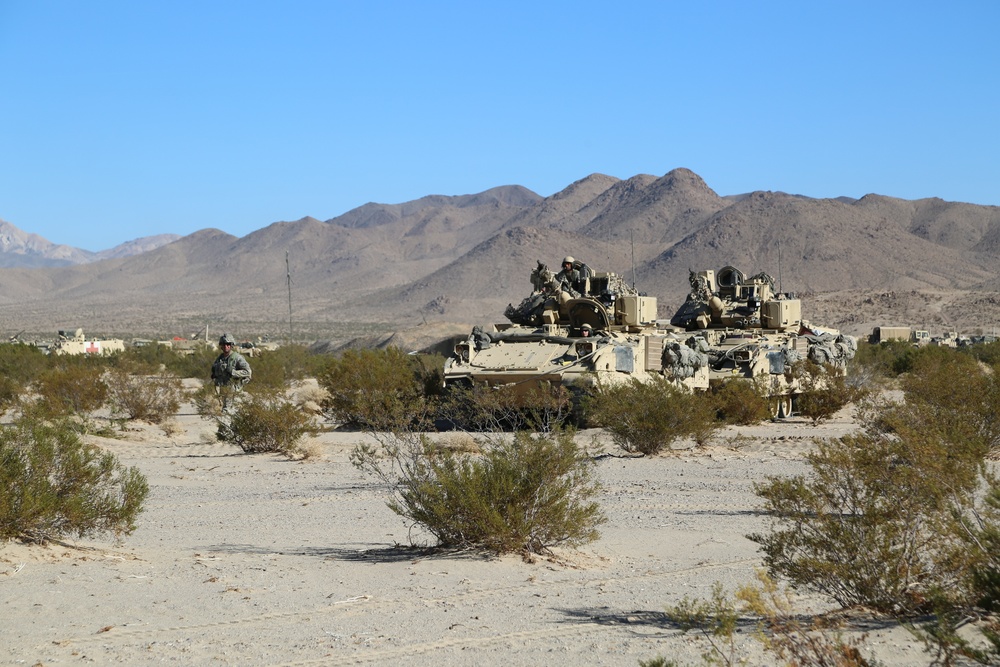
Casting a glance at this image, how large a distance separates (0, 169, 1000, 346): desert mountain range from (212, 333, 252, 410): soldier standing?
37.9 meters

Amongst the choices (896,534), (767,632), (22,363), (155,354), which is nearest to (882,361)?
(22,363)

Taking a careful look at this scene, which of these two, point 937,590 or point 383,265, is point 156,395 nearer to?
point 937,590

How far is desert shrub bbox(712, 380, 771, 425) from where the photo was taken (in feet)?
71.2

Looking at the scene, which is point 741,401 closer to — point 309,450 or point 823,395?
point 823,395

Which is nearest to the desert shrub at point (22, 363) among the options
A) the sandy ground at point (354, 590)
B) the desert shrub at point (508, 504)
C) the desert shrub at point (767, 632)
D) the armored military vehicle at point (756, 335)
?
the armored military vehicle at point (756, 335)

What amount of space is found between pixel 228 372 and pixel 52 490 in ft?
32.8

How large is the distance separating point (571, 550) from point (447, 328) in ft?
173

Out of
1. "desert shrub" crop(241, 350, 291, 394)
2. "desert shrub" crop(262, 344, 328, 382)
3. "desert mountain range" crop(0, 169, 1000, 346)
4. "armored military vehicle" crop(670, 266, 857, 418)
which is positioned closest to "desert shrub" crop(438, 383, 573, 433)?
"desert shrub" crop(241, 350, 291, 394)

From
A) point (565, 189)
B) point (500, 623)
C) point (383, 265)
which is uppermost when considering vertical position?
point (565, 189)

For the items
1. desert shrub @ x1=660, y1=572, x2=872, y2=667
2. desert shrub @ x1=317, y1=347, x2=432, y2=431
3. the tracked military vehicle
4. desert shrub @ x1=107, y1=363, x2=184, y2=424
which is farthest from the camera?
desert shrub @ x1=107, y1=363, x2=184, y2=424

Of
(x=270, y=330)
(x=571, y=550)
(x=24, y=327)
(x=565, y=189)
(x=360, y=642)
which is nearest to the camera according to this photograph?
(x=360, y=642)

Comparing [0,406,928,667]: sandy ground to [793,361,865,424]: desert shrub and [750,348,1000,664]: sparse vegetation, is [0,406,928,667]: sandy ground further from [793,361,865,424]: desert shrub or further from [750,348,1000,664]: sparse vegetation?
[793,361,865,424]: desert shrub

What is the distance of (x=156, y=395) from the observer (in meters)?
23.4

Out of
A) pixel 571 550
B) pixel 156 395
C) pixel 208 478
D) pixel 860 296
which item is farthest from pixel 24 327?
pixel 571 550
